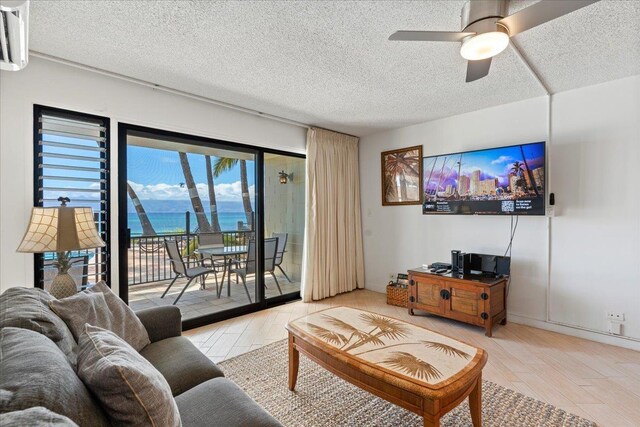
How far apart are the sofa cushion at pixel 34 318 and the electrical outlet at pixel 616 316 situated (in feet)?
12.9

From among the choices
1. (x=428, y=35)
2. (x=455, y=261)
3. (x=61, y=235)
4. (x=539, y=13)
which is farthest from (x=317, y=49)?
(x=455, y=261)

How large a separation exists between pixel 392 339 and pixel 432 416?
0.51 meters

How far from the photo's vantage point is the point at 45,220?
1825 millimetres

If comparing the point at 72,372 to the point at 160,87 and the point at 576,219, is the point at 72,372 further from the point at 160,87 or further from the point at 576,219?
the point at 576,219

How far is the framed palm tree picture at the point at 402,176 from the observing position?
13.5 feet

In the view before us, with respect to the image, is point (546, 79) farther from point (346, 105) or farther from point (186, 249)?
point (186, 249)

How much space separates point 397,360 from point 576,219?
2614 millimetres

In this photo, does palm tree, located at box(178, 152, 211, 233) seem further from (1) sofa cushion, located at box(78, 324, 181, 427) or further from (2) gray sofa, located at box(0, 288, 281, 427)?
(1) sofa cushion, located at box(78, 324, 181, 427)

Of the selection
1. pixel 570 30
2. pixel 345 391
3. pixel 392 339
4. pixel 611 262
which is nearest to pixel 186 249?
pixel 345 391

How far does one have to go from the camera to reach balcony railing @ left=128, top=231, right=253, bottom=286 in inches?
130

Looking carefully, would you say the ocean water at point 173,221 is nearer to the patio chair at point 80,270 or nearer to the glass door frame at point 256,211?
the glass door frame at point 256,211

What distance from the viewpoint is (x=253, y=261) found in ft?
12.6

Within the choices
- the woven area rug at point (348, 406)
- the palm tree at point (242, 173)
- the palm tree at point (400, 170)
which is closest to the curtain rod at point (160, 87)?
the palm tree at point (242, 173)

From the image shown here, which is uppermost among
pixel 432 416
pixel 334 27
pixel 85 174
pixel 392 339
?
pixel 334 27
